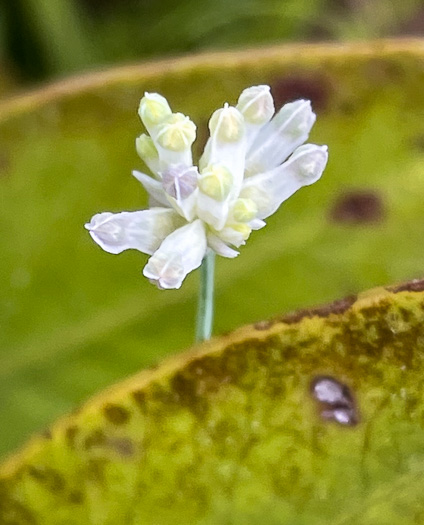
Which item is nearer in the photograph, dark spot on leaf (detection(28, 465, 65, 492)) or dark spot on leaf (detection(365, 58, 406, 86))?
dark spot on leaf (detection(28, 465, 65, 492))

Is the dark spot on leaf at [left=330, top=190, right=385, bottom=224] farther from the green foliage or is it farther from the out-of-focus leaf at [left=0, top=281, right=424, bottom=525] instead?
the green foliage

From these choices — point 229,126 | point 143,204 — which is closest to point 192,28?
point 143,204

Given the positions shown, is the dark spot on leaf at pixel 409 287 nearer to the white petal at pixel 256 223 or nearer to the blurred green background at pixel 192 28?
the white petal at pixel 256 223

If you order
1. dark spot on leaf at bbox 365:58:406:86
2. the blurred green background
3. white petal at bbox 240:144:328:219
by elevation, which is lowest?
white petal at bbox 240:144:328:219

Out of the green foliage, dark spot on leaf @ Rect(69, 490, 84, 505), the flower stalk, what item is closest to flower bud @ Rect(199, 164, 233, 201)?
the flower stalk

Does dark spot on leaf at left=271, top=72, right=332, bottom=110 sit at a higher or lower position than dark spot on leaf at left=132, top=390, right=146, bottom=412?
higher

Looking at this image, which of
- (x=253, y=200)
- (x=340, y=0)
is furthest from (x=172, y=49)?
(x=253, y=200)

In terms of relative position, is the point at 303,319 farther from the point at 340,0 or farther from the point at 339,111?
the point at 340,0
